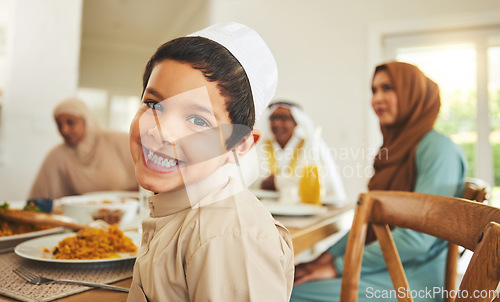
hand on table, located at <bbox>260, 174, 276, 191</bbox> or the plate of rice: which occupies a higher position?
hand on table, located at <bbox>260, 174, 276, 191</bbox>

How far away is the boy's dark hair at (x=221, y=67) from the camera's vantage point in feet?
1.14

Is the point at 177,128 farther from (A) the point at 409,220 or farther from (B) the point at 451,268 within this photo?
(B) the point at 451,268

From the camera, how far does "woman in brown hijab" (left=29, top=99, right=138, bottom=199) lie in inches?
69.5

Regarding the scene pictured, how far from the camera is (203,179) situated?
0.36 m

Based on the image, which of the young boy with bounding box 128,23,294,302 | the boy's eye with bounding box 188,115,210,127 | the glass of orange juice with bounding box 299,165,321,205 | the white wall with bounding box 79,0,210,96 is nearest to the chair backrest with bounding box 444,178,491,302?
the glass of orange juice with bounding box 299,165,321,205

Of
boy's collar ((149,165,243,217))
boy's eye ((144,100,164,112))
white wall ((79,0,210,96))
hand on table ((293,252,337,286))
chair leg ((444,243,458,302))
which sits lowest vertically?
hand on table ((293,252,337,286))

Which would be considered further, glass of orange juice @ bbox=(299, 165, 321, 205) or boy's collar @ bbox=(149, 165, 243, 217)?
glass of orange juice @ bbox=(299, 165, 321, 205)

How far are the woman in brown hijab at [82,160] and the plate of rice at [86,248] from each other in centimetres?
125

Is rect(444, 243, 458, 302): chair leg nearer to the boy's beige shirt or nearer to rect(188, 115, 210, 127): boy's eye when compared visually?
the boy's beige shirt

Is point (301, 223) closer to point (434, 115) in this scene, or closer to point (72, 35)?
point (434, 115)

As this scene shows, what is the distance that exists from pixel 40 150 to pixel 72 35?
2.63ft

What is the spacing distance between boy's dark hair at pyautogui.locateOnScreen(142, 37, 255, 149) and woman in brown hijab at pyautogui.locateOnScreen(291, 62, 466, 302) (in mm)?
600

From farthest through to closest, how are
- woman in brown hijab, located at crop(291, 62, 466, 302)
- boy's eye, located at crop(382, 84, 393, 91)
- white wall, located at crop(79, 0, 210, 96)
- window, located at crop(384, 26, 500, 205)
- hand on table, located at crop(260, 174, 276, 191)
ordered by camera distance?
white wall, located at crop(79, 0, 210, 96)
window, located at crop(384, 26, 500, 205)
hand on table, located at crop(260, 174, 276, 191)
boy's eye, located at crop(382, 84, 393, 91)
woman in brown hijab, located at crop(291, 62, 466, 302)

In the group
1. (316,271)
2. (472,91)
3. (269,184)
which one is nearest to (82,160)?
(269,184)
